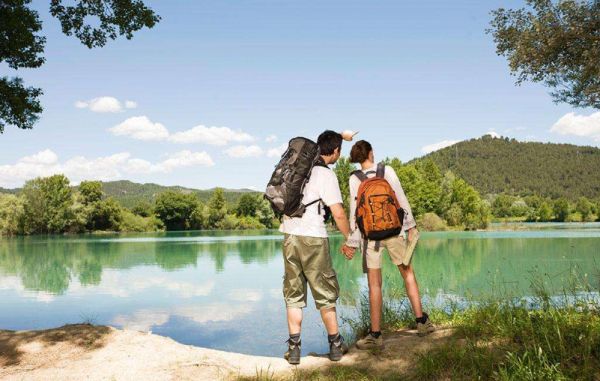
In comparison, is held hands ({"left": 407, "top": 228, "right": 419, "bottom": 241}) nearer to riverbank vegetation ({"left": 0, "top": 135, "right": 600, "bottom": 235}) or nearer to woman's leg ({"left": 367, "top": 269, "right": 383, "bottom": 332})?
woman's leg ({"left": 367, "top": 269, "right": 383, "bottom": 332})

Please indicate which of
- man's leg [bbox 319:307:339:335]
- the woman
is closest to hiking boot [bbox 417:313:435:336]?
the woman

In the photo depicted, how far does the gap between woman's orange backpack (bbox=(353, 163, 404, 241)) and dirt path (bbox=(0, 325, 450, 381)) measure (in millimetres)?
1171

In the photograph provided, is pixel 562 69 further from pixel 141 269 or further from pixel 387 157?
pixel 387 157

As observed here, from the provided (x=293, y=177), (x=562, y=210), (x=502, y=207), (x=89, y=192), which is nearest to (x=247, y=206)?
(x=89, y=192)

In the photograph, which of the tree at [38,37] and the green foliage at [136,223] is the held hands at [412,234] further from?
the green foliage at [136,223]

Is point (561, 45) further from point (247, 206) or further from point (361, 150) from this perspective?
point (247, 206)

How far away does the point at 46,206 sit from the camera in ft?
229

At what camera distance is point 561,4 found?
10859mm

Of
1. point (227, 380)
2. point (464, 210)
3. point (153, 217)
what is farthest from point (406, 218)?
point (153, 217)

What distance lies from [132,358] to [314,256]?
244 cm

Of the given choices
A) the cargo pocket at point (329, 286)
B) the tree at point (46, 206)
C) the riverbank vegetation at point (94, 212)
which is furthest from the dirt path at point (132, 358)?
the tree at point (46, 206)

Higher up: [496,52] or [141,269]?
[496,52]

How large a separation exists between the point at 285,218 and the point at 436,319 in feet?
8.84

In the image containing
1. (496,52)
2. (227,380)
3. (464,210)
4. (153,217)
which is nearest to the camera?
(227,380)
